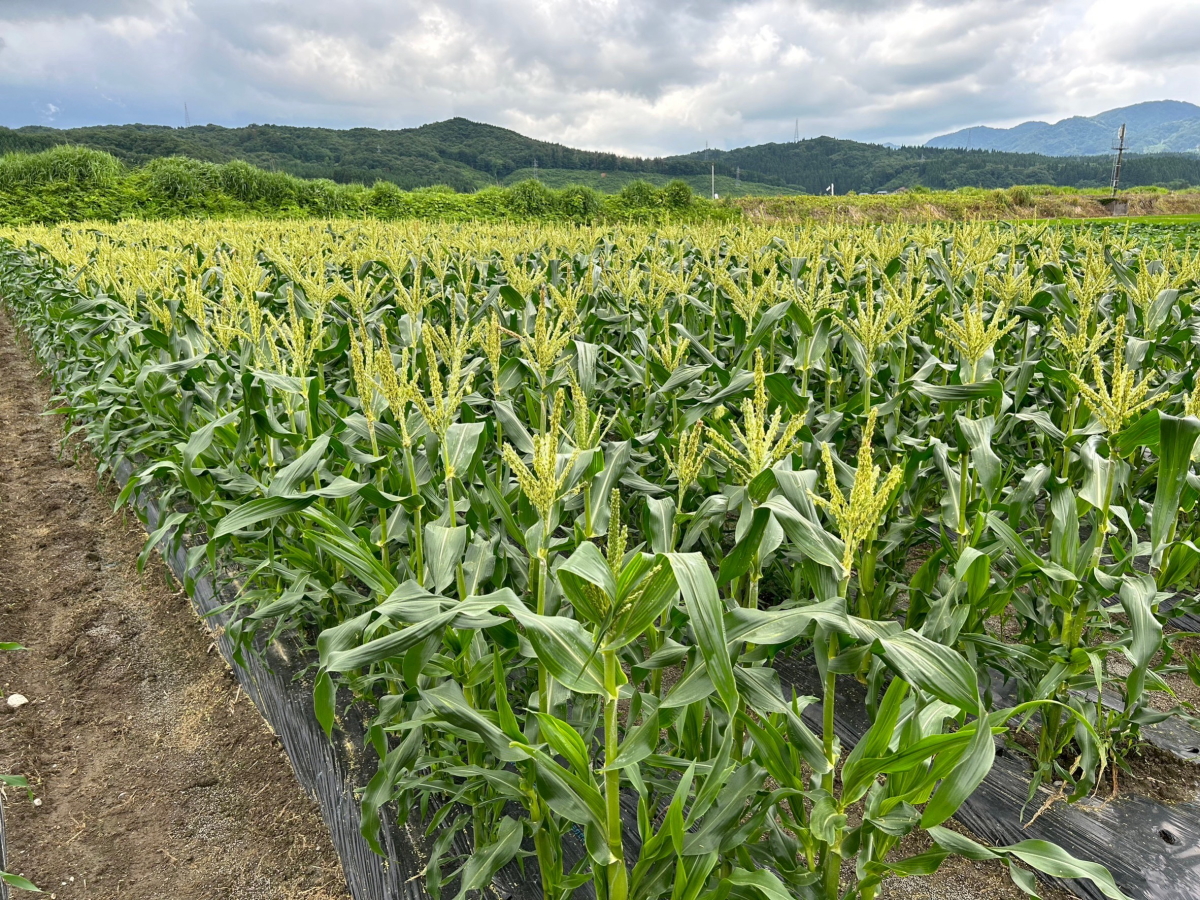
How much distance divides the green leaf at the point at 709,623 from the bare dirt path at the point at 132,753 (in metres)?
2.10

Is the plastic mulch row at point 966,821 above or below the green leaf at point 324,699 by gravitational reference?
below

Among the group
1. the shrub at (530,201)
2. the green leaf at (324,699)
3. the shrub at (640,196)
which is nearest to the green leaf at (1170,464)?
the green leaf at (324,699)

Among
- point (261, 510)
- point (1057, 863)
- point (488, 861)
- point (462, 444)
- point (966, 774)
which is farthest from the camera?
point (462, 444)

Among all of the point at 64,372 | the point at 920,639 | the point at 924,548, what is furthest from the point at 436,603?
the point at 64,372

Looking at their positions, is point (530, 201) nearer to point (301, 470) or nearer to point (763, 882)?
point (301, 470)

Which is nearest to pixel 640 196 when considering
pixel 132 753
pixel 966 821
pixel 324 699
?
pixel 132 753

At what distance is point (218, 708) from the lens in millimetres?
3445

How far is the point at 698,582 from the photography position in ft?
3.64

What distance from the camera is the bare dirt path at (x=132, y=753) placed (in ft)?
8.62

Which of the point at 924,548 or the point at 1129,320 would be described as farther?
the point at 1129,320

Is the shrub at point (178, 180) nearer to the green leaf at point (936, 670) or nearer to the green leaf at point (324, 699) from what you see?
the green leaf at point (324, 699)

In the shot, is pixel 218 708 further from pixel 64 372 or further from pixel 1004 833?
pixel 64 372

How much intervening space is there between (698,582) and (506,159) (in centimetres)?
12326

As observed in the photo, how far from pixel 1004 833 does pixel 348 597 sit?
95.5 inches
